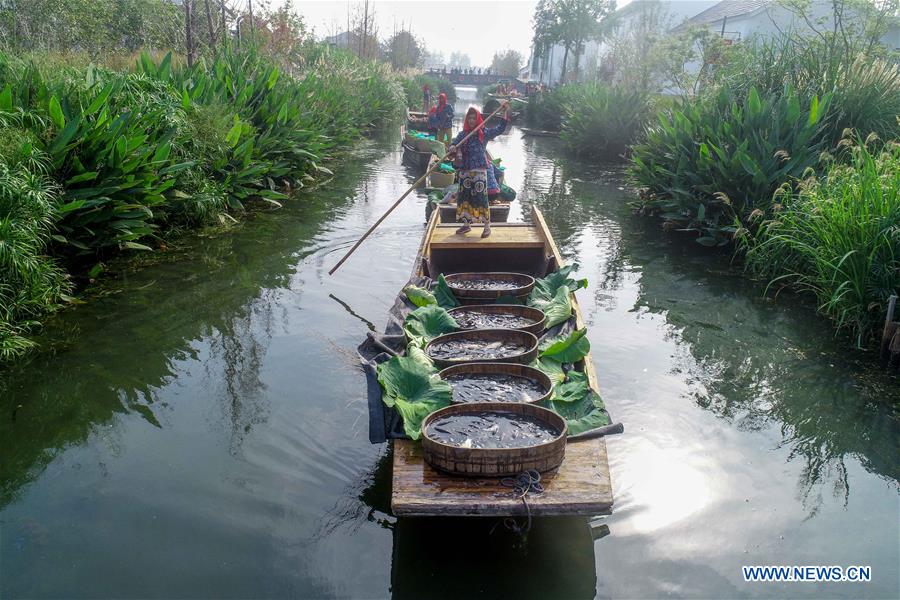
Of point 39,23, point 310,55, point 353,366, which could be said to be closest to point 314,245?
point 353,366

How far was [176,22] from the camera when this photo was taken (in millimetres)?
16609

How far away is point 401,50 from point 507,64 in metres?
33.1

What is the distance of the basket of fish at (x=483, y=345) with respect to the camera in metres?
4.34

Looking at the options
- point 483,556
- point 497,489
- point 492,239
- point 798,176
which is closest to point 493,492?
point 497,489

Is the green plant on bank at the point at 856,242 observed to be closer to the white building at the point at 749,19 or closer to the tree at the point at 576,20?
the white building at the point at 749,19

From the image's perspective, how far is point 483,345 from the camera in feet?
14.9

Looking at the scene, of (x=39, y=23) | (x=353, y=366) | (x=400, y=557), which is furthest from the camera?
(x=39, y=23)

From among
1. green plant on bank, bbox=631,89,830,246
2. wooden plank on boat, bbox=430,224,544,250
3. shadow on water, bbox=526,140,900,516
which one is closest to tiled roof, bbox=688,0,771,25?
green plant on bank, bbox=631,89,830,246

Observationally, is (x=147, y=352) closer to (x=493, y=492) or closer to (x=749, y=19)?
(x=493, y=492)

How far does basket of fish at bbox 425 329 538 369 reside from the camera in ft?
14.2

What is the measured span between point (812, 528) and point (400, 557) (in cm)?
225

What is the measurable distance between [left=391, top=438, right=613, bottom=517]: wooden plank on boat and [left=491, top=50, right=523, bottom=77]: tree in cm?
6930

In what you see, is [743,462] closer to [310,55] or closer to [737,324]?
[737,324]

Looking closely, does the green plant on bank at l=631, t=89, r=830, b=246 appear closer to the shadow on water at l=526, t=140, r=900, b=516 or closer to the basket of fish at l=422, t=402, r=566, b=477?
the shadow on water at l=526, t=140, r=900, b=516
